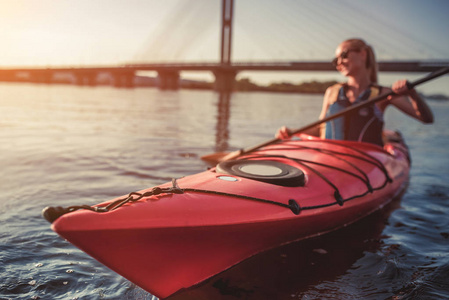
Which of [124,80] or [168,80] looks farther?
[124,80]

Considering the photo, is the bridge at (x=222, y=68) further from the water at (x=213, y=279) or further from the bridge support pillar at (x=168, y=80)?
the water at (x=213, y=279)

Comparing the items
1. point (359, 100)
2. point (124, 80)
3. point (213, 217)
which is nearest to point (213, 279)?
point (213, 217)

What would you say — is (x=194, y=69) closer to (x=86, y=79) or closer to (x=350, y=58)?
(x=86, y=79)

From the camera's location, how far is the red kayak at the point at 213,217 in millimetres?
1520

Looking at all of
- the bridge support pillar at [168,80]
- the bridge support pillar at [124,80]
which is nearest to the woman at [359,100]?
the bridge support pillar at [168,80]

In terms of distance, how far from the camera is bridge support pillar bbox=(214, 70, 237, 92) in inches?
1548

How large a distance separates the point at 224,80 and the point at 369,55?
36.9m

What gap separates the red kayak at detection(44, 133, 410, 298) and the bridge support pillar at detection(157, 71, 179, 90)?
137 feet

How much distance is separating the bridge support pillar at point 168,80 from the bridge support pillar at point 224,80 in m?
5.99

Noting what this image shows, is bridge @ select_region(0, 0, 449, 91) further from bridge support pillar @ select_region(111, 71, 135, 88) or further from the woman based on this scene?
the woman

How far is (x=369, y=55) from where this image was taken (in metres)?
3.50

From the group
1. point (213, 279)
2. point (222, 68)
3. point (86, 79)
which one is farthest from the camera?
point (86, 79)

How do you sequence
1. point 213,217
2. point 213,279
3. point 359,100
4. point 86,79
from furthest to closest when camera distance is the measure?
1. point 86,79
2. point 359,100
3. point 213,279
4. point 213,217

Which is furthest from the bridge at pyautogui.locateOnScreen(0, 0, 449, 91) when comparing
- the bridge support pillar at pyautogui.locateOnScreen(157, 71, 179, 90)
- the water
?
the water
